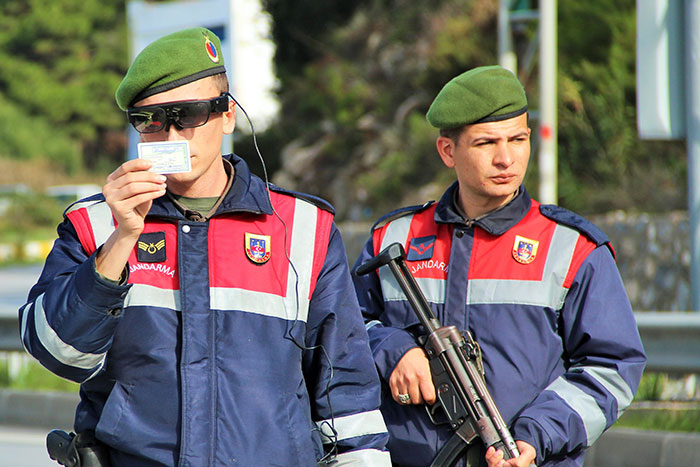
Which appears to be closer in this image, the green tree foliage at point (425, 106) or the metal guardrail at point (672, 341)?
the metal guardrail at point (672, 341)

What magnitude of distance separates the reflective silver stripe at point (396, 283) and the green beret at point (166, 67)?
1.05m

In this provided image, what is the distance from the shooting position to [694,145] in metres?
5.93

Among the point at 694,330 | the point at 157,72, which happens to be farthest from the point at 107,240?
the point at 694,330

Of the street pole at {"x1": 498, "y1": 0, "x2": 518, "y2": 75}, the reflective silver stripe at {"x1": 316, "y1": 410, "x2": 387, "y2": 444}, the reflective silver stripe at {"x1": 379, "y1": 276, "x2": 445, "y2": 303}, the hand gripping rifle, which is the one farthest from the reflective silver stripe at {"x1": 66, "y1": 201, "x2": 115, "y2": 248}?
the street pole at {"x1": 498, "y1": 0, "x2": 518, "y2": 75}

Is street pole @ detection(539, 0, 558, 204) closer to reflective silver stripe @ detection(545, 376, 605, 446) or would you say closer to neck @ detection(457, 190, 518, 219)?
neck @ detection(457, 190, 518, 219)

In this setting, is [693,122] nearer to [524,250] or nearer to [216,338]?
[524,250]

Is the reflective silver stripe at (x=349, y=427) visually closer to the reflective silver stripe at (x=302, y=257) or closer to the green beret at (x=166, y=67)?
the reflective silver stripe at (x=302, y=257)

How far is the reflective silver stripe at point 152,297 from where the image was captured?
252cm

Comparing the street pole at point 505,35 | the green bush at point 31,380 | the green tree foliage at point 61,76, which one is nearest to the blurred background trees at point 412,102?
the street pole at point 505,35

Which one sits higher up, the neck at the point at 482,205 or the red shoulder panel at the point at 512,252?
the neck at the point at 482,205

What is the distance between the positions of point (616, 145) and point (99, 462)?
1170 cm

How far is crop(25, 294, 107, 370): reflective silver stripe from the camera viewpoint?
7.80 feet

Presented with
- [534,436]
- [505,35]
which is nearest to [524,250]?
[534,436]

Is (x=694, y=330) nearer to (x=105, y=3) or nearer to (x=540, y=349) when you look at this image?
(x=540, y=349)
